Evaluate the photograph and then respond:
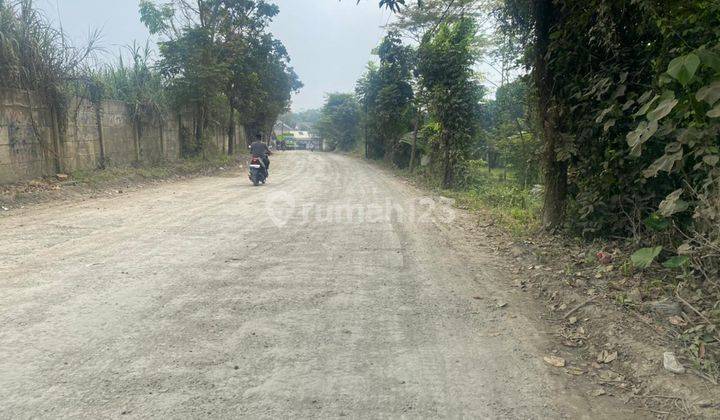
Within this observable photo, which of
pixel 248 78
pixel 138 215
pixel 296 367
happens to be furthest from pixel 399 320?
pixel 248 78

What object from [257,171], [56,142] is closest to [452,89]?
[257,171]

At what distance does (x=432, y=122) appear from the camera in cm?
1764

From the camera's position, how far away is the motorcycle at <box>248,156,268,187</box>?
14773 mm

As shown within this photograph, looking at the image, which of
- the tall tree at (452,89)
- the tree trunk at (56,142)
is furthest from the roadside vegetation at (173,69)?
the tall tree at (452,89)

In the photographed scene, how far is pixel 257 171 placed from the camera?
14766mm

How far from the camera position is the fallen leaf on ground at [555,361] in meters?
3.58

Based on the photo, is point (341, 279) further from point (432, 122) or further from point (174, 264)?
point (432, 122)

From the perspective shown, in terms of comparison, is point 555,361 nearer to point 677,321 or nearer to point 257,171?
point 677,321

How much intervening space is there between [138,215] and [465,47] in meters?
11.5

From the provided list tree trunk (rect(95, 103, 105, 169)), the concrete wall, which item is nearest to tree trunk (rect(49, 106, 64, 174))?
the concrete wall

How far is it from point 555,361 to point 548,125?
3964mm

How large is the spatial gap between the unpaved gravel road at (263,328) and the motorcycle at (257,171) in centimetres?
718

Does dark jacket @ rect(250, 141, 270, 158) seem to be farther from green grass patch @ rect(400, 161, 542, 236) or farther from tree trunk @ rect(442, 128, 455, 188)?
tree trunk @ rect(442, 128, 455, 188)

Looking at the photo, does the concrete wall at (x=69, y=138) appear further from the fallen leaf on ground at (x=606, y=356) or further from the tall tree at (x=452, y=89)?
the fallen leaf on ground at (x=606, y=356)
